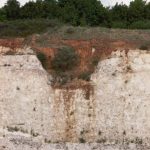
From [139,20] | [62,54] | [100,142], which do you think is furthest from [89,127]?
[139,20]

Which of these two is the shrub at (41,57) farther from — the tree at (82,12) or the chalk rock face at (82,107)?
the tree at (82,12)

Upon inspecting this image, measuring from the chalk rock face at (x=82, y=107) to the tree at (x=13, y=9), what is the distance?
19.3 m

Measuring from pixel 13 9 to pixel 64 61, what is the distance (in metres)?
19.9

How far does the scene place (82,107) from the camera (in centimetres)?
4088

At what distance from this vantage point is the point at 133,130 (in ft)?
132

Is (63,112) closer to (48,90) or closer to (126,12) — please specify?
(48,90)

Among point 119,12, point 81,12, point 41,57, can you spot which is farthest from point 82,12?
point 41,57

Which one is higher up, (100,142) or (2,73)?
(2,73)

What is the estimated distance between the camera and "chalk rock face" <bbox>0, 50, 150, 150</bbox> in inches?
1586

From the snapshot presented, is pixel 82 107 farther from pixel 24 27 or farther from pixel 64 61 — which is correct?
pixel 24 27

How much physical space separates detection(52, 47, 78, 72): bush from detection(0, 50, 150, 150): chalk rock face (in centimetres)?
95

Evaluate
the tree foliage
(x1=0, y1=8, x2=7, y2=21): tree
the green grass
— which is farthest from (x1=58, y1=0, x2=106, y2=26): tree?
the green grass

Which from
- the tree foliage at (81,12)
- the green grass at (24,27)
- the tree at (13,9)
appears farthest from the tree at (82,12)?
the green grass at (24,27)

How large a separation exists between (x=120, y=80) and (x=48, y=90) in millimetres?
4415
